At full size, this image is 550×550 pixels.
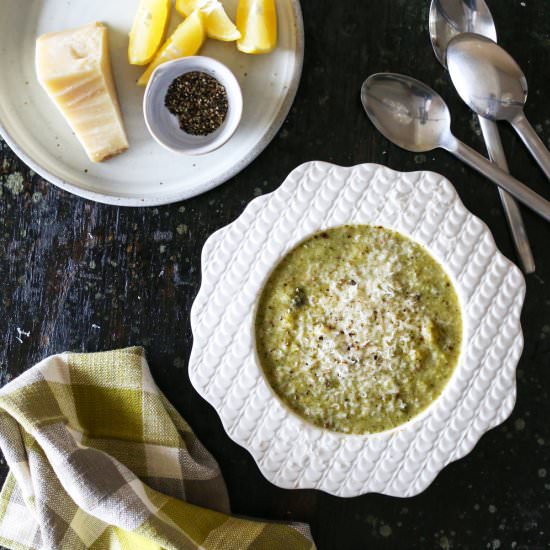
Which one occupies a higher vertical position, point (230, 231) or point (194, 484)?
point (230, 231)

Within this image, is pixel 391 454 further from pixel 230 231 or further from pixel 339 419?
pixel 230 231

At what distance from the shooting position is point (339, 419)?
1.38 metres

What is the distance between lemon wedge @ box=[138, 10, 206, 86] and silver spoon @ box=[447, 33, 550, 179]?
566 mm

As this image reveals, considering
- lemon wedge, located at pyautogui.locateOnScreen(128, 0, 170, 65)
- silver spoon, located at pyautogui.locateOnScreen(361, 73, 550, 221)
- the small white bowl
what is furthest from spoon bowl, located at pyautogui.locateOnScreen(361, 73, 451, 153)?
lemon wedge, located at pyautogui.locateOnScreen(128, 0, 170, 65)

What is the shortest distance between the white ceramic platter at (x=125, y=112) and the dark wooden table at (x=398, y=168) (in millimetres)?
51

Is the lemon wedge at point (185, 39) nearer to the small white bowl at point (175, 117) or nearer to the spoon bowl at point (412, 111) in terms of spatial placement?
the small white bowl at point (175, 117)

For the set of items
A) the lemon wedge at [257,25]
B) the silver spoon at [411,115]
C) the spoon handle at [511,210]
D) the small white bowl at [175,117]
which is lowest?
the spoon handle at [511,210]

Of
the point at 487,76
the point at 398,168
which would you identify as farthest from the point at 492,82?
the point at 398,168

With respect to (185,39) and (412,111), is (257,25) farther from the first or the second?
(412,111)

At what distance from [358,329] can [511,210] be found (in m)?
0.45

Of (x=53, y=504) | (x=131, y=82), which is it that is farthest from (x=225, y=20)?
(x=53, y=504)

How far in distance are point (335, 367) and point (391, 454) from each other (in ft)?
0.72

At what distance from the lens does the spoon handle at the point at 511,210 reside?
4.78ft

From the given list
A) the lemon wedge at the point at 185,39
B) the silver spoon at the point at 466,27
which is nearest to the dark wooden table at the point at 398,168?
the silver spoon at the point at 466,27
